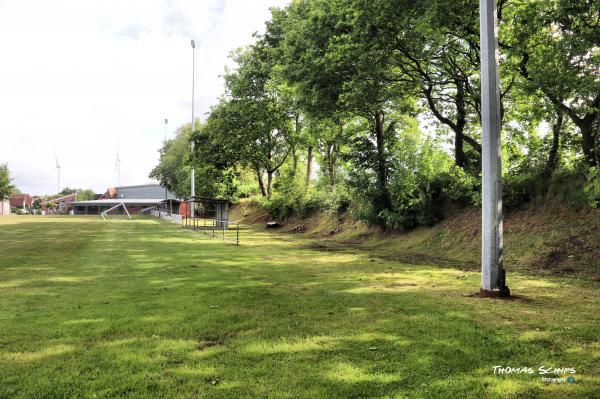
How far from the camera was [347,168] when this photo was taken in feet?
83.0

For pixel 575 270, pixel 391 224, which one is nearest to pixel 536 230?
pixel 575 270

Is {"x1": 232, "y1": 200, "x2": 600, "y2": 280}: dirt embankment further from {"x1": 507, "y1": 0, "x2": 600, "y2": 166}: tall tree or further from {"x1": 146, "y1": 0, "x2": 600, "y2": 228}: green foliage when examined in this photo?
{"x1": 507, "y1": 0, "x2": 600, "y2": 166}: tall tree

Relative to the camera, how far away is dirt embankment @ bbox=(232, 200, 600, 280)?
12.8 metres

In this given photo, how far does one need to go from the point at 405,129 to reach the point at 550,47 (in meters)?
14.9

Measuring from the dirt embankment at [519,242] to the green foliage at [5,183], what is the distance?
74727 mm

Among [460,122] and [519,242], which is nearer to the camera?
[519,242]

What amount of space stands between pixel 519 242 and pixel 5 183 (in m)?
85.0

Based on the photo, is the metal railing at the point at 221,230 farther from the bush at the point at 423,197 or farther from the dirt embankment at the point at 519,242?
the bush at the point at 423,197

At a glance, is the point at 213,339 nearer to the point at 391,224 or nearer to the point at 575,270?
the point at 575,270

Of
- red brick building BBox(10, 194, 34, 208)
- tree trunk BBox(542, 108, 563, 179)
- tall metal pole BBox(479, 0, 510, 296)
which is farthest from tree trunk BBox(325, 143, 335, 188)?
red brick building BBox(10, 194, 34, 208)

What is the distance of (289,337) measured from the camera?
5.79 m

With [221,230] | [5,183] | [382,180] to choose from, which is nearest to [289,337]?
[382,180]

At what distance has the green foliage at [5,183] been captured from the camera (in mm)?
75625

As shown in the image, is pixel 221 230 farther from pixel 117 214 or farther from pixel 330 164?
pixel 117 214
